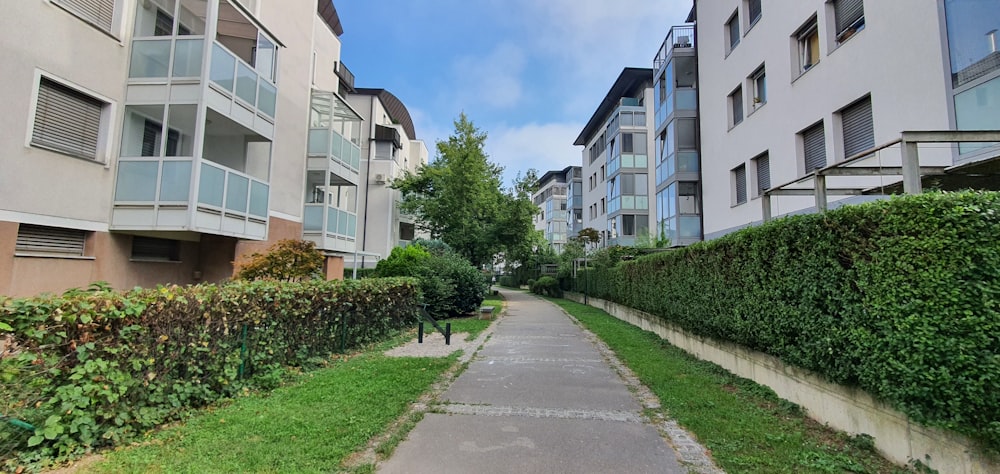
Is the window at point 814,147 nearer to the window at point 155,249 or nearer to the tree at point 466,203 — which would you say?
the window at point 155,249

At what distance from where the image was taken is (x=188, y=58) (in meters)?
9.76

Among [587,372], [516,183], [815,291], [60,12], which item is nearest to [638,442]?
[815,291]

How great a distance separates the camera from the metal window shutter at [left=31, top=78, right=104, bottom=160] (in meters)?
7.74

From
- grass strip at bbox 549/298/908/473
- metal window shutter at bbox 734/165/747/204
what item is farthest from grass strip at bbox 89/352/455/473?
metal window shutter at bbox 734/165/747/204

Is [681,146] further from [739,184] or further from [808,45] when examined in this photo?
[808,45]

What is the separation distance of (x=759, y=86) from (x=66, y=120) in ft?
59.2

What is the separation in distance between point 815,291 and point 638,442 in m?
2.50

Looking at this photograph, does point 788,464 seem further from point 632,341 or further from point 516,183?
point 516,183

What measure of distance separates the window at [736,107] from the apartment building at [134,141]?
606 inches

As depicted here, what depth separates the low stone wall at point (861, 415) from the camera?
10.6 ft

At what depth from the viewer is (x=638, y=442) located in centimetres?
435

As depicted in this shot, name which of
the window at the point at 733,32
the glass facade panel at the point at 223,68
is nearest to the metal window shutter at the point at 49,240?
the glass facade panel at the point at 223,68

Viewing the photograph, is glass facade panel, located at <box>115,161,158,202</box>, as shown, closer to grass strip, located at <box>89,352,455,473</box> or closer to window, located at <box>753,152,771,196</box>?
grass strip, located at <box>89,352,455,473</box>

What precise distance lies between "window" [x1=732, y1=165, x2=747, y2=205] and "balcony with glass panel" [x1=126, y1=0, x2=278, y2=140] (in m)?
15.2
